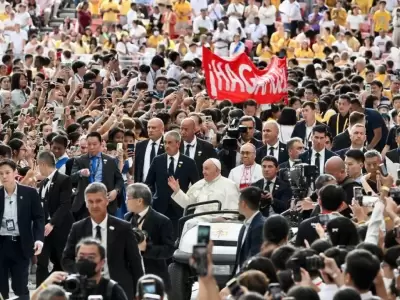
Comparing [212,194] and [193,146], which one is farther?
[193,146]

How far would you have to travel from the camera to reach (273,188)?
1917cm

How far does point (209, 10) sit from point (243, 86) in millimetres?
16906

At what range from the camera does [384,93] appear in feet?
101

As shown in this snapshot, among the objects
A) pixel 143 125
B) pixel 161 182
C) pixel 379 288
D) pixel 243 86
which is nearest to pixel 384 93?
pixel 243 86

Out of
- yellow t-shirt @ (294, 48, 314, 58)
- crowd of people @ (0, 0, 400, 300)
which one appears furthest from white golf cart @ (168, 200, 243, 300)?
yellow t-shirt @ (294, 48, 314, 58)

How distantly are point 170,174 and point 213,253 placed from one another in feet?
10.8

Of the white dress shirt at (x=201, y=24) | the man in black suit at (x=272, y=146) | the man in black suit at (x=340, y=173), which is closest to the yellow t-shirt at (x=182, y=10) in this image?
the white dress shirt at (x=201, y=24)

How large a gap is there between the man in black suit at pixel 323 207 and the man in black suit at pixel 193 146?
6321 millimetres

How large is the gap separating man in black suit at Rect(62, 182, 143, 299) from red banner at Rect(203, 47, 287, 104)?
12.4 metres

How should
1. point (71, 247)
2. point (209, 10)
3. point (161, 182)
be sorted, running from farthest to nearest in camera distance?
point (209, 10) → point (161, 182) → point (71, 247)

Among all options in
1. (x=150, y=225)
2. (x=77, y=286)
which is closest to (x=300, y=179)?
(x=150, y=225)

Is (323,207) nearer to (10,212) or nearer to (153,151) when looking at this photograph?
(10,212)

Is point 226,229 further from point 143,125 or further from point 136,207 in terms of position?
point 143,125

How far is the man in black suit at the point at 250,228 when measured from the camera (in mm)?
14812
